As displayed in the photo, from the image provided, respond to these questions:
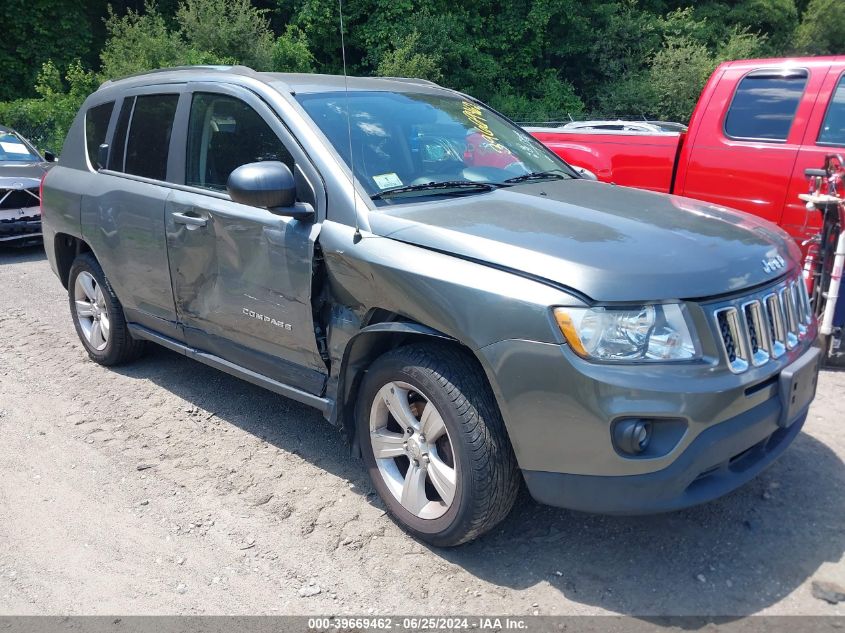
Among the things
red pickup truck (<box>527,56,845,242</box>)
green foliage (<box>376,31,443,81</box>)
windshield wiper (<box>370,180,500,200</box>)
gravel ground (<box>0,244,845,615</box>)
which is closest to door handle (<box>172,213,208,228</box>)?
windshield wiper (<box>370,180,500,200</box>)

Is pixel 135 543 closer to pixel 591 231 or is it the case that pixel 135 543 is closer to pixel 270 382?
pixel 270 382

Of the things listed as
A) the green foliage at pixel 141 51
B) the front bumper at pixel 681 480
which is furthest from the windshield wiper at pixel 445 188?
the green foliage at pixel 141 51

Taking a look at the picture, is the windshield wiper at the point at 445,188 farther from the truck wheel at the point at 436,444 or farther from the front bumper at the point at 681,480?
the front bumper at the point at 681,480

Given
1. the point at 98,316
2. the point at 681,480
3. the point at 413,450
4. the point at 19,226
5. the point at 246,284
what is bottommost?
the point at 19,226

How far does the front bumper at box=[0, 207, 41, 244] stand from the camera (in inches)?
361

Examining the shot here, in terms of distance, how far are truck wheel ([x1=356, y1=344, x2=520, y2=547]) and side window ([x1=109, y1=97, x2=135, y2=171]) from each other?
2.56 meters

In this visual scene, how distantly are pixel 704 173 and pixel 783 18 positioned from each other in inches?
→ 1034

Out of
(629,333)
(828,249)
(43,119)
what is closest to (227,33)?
(43,119)

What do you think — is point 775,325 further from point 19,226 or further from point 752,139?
point 19,226

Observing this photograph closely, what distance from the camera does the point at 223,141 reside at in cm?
402

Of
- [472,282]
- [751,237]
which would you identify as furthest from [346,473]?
[751,237]

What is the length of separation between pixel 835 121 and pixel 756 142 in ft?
1.65

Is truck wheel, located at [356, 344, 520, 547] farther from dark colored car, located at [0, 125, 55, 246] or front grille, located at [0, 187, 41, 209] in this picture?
front grille, located at [0, 187, 41, 209]

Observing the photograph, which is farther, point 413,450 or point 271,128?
point 271,128
